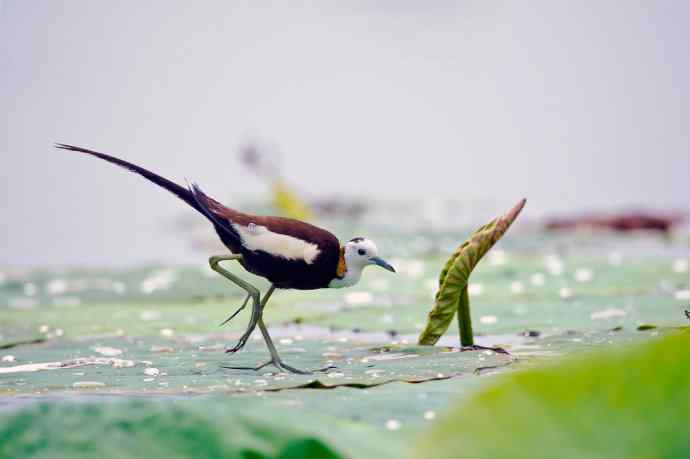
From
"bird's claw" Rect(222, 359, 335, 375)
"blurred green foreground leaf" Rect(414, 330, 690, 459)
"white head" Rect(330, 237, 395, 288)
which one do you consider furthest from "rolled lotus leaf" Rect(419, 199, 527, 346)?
"blurred green foreground leaf" Rect(414, 330, 690, 459)

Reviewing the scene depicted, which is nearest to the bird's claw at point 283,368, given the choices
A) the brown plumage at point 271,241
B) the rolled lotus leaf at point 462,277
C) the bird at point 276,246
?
the bird at point 276,246

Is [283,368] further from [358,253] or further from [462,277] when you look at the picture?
[462,277]

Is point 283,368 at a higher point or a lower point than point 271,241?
lower

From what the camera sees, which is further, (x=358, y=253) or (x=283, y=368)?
(x=358, y=253)

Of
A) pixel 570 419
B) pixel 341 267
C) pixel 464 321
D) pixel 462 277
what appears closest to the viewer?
pixel 570 419

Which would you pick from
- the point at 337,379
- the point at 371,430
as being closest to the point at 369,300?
the point at 337,379

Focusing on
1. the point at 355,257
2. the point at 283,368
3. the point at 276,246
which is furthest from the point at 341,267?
the point at 283,368

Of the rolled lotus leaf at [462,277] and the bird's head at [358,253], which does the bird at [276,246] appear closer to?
the bird's head at [358,253]
